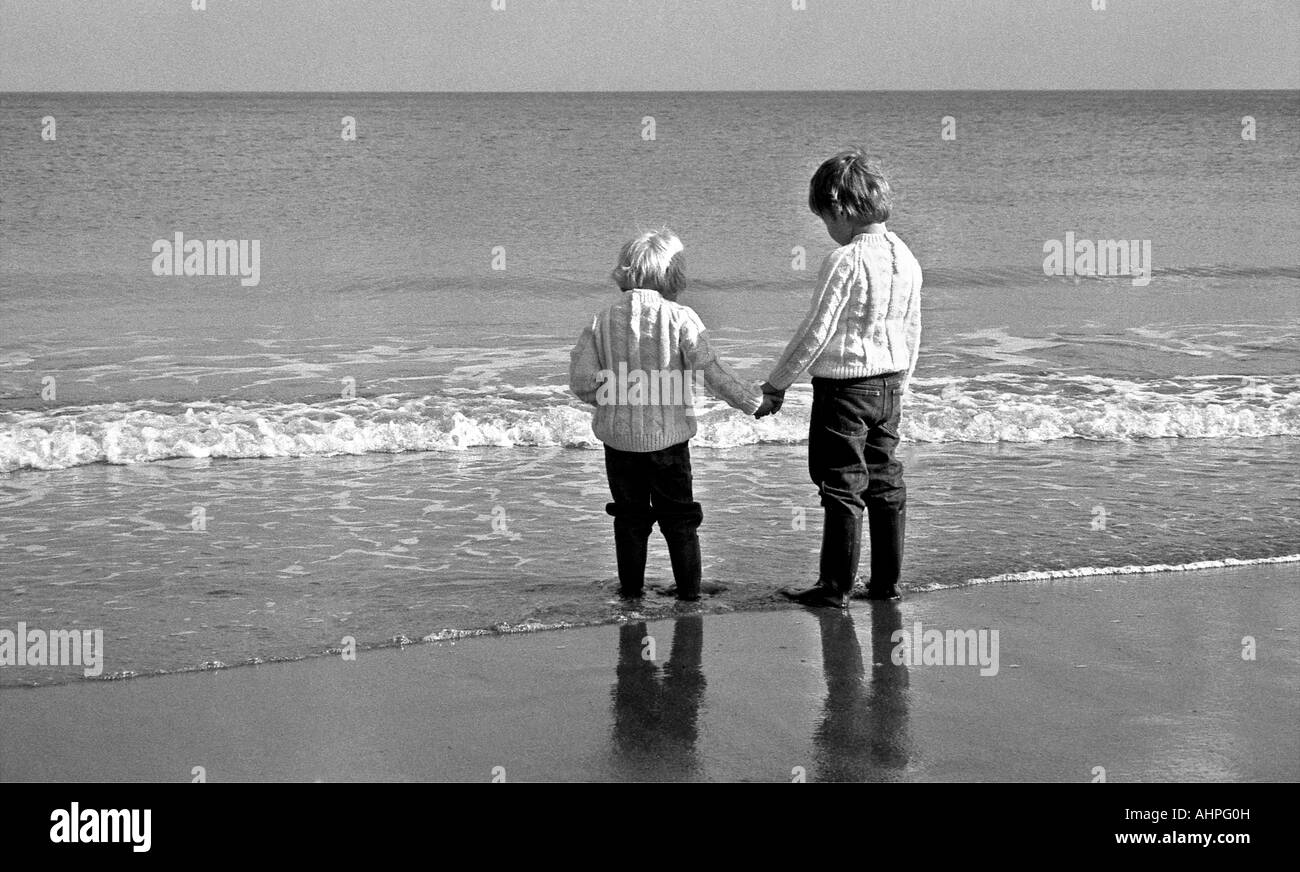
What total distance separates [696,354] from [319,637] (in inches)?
63.9

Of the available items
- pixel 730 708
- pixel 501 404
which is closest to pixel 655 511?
pixel 730 708

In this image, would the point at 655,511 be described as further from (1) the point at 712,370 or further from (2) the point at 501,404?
(2) the point at 501,404

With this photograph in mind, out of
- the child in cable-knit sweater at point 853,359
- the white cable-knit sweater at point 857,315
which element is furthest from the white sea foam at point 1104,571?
the white cable-knit sweater at point 857,315

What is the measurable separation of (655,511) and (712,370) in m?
0.58

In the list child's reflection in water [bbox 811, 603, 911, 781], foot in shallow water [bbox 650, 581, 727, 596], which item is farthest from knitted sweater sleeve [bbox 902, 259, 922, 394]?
foot in shallow water [bbox 650, 581, 727, 596]

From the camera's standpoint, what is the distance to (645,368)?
4.75m

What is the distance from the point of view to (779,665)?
409cm

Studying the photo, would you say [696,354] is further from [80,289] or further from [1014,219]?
[1014,219]

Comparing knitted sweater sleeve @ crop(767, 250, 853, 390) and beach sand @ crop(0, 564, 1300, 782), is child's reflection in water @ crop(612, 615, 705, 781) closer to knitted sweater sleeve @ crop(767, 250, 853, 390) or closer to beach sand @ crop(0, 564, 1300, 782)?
beach sand @ crop(0, 564, 1300, 782)

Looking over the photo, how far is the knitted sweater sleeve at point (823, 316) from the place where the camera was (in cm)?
455

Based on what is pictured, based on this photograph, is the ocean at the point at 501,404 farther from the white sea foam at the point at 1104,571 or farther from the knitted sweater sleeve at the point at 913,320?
the knitted sweater sleeve at the point at 913,320

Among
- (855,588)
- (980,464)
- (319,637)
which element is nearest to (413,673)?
(319,637)

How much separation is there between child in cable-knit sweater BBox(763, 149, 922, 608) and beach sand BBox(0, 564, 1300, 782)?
35 cm

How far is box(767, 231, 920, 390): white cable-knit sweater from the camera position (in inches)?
179
